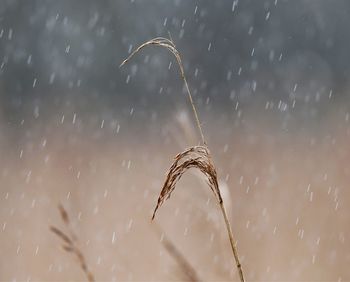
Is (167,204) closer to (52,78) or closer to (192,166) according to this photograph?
(52,78)

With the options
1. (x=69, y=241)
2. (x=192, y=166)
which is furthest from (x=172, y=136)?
(x=192, y=166)

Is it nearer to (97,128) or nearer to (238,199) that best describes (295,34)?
(97,128)

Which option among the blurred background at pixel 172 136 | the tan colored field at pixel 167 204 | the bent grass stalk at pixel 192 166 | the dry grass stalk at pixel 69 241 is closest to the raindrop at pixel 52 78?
the blurred background at pixel 172 136

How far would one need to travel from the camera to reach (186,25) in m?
14.0

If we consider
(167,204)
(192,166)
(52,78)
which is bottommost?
(192,166)

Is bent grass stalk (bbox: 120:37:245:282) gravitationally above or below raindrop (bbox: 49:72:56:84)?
below

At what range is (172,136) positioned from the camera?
818 centimetres

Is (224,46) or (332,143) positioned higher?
(224,46)

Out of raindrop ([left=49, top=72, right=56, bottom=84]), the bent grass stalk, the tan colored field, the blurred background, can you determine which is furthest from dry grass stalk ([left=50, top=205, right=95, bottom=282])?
raindrop ([left=49, top=72, right=56, bottom=84])

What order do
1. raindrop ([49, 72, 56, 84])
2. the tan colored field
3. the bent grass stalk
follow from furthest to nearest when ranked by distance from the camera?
1. raindrop ([49, 72, 56, 84])
2. the tan colored field
3. the bent grass stalk

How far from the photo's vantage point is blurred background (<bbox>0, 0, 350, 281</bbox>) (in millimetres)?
5254

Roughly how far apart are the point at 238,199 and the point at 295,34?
8158mm

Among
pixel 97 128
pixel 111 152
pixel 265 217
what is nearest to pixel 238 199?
pixel 265 217

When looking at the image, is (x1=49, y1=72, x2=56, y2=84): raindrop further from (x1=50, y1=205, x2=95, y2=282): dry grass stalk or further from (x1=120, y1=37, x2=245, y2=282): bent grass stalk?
(x1=120, y1=37, x2=245, y2=282): bent grass stalk
